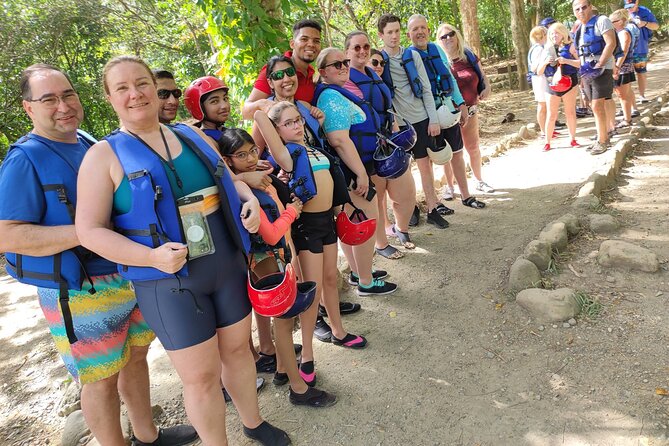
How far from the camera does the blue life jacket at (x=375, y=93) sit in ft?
11.8

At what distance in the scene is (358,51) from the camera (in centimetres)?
362

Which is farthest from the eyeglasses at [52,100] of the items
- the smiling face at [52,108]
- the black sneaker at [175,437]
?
the black sneaker at [175,437]

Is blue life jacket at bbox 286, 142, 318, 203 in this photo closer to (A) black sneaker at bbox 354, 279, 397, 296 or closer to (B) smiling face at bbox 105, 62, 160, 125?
(B) smiling face at bbox 105, 62, 160, 125

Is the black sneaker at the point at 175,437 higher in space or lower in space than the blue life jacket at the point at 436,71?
lower

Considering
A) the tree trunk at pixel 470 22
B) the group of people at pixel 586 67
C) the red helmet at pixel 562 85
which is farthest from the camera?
the tree trunk at pixel 470 22

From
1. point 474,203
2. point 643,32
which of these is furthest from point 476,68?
point 643,32

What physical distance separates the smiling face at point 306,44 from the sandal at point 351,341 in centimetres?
196

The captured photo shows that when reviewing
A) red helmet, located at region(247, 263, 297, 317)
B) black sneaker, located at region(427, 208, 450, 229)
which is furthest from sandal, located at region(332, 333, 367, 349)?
black sneaker, located at region(427, 208, 450, 229)

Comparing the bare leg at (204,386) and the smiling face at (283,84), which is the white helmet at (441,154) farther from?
the bare leg at (204,386)

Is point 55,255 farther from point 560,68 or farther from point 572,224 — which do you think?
point 560,68

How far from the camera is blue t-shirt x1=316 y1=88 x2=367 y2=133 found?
315 centimetres

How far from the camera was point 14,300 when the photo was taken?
18.6 ft

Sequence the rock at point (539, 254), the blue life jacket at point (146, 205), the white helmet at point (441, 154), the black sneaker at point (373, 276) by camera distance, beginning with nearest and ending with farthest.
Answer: the blue life jacket at point (146, 205), the rock at point (539, 254), the black sneaker at point (373, 276), the white helmet at point (441, 154)

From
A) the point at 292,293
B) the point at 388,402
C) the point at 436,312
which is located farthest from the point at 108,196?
the point at 436,312
